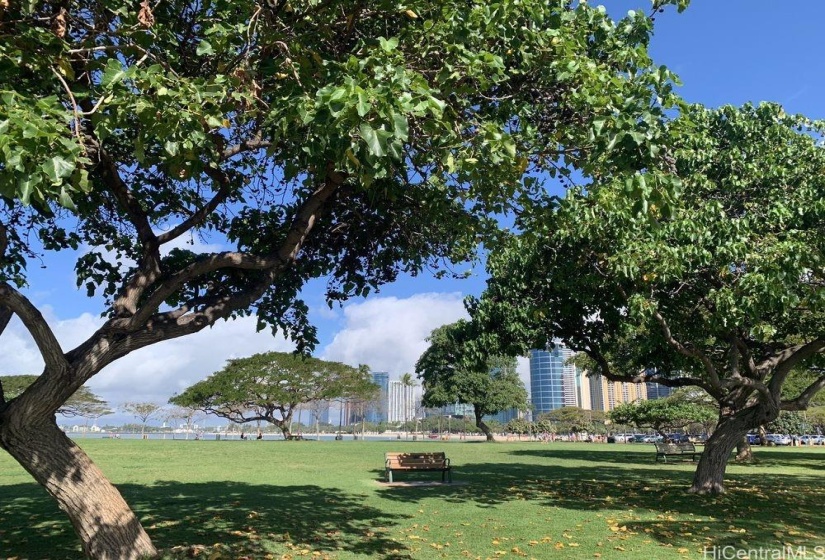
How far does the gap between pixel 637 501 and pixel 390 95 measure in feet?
33.7

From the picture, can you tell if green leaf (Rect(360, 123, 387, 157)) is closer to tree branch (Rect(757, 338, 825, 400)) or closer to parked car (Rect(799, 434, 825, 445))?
tree branch (Rect(757, 338, 825, 400))

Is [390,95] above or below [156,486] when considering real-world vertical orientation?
above

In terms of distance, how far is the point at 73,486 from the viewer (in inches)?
210

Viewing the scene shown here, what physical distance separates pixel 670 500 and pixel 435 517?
4.99 meters

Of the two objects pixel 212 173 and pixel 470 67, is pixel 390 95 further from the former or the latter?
pixel 212 173

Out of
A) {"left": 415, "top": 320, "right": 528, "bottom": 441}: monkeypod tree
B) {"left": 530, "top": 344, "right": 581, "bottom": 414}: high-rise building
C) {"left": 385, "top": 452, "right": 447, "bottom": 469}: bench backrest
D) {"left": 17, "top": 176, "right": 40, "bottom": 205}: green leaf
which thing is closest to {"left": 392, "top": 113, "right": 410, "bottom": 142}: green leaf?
{"left": 17, "top": 176, "right": 40, "bottom": 205}: green leaf

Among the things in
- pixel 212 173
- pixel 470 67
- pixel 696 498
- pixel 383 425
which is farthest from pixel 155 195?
pixel 383 425

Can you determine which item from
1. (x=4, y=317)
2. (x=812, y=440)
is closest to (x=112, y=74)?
(x=4, y=317)

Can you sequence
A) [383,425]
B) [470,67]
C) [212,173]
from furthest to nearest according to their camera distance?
1. [383,425]
2. [212,173]
3. [470,67]

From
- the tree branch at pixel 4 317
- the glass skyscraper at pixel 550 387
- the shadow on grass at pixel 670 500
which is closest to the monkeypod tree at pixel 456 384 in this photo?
the shadow on grass at pixel 670 500

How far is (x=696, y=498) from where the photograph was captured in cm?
1090

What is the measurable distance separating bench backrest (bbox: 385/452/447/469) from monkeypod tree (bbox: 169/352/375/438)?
38.2 metres

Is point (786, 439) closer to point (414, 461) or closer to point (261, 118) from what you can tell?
point (414, 461)

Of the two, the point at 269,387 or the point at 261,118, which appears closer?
the point at 261,118
